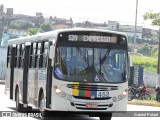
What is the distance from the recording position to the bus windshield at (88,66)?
17009mm

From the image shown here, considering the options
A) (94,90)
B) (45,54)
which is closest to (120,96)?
(94,90)

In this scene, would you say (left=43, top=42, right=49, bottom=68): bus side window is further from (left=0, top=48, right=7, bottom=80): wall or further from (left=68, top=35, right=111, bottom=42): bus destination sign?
(left=0, top=48, right=7, bottom=80): wall

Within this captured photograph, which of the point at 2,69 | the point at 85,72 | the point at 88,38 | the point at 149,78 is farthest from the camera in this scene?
the point at 2,69

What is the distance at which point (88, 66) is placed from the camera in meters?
17.1

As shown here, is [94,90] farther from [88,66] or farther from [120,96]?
[120,96]

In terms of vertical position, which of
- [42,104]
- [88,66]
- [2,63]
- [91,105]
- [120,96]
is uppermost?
[88,66]

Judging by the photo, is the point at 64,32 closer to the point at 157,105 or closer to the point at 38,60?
the point at 38,60

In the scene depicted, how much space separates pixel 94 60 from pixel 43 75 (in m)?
1.83

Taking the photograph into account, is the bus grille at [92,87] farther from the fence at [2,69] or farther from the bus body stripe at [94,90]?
the fence at [2,69]

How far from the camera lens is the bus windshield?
1701cm

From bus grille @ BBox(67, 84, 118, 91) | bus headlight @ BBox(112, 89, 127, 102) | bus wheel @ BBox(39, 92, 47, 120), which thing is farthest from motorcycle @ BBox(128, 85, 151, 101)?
bus grille @ BBox(67, 84, 118, 91)

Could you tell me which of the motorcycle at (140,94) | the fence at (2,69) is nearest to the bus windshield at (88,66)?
the motorcycle at (140,94)

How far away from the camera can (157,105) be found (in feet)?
107

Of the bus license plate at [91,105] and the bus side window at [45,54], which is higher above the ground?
the bus side window at [45,54]
